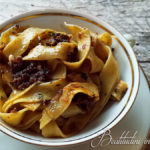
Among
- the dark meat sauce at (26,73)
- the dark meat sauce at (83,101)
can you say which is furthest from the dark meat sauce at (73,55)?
the dark meat sauce at (83,101)

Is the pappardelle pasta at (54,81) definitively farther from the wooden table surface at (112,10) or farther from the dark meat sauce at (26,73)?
the wooden table surface at (112,10)

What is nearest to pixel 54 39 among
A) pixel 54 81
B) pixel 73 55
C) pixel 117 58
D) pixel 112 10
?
pixel 73 55

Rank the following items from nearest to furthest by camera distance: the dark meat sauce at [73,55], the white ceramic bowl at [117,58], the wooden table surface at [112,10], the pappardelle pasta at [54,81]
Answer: the white ceramic bowl at [117,58] < the pappardelle pasta at [54,81] < the dark meat sauce at [73,55] < the wooden table surface at [112,10]

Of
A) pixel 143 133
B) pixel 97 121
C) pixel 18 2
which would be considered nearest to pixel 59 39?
pixel 97 121

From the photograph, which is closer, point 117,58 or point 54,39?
point 54,39

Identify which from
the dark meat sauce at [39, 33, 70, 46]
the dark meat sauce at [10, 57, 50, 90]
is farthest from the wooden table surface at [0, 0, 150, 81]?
the dark meat sauce at [10, 57, 50, 90]

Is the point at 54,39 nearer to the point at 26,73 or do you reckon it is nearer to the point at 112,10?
the point at 26,73

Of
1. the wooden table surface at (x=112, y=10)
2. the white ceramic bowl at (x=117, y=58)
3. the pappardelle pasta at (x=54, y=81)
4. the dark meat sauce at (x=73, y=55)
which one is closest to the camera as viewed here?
the white ceramic bowl at (x=117, y=58)

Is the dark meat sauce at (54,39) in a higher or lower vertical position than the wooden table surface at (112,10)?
higher
